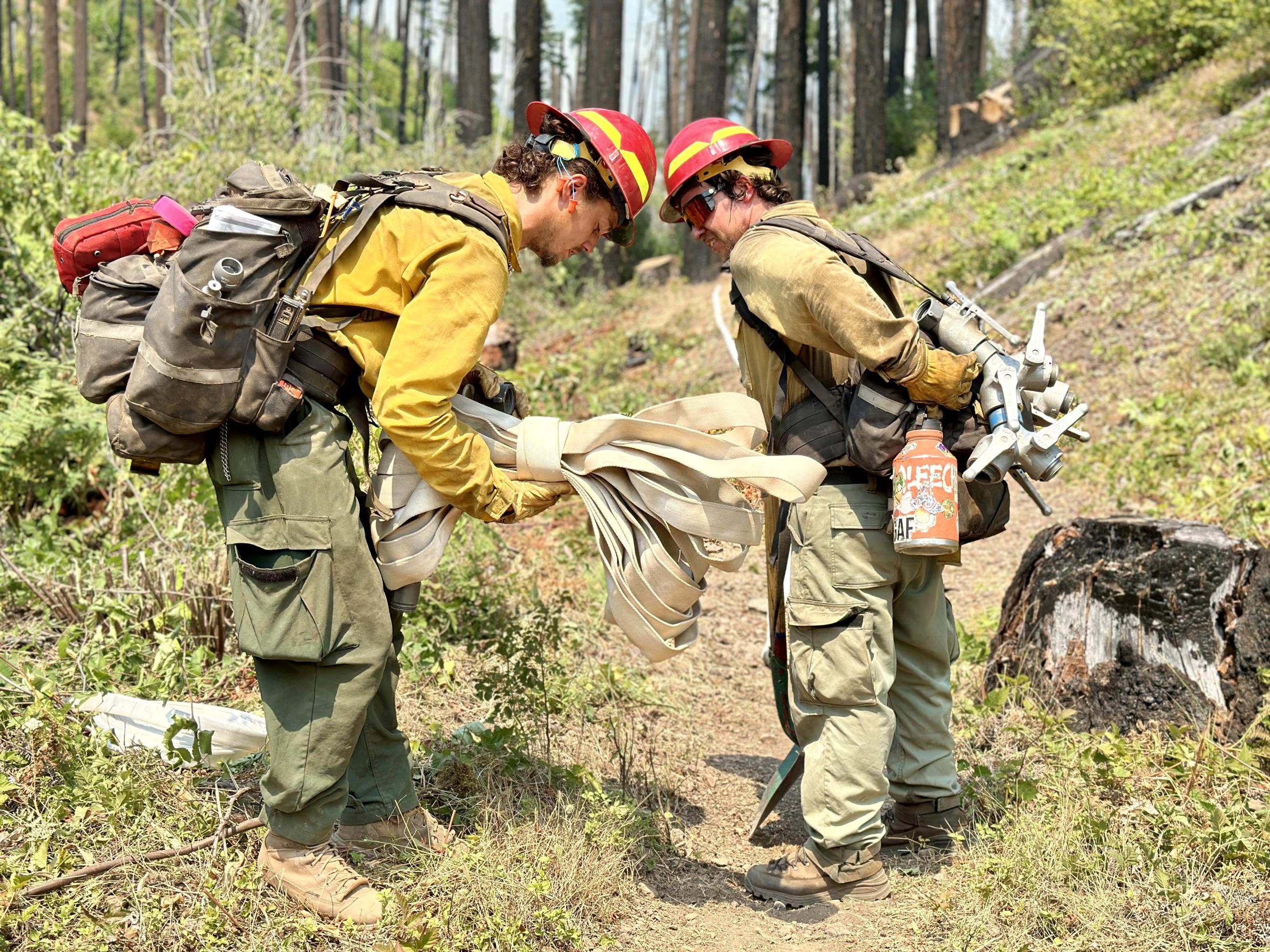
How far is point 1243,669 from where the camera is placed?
4191mm

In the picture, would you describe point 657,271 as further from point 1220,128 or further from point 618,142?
point 618,142

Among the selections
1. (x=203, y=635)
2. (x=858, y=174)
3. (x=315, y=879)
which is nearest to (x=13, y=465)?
(x=203, y=635)

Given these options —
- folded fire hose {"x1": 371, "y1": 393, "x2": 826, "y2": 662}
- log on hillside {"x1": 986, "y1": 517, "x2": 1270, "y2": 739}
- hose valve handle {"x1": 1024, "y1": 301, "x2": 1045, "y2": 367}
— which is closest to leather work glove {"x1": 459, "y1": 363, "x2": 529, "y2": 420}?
folded fire hose {"x1": 371, "y1": 393, "x2": 826, "y2": 662}

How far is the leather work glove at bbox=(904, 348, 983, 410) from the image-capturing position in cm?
336

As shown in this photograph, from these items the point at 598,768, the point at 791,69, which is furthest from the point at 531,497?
the point at 791,69

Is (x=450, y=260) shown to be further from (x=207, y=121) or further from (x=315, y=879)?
(x=207, y=121)

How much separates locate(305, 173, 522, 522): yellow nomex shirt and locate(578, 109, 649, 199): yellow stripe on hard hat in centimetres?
40

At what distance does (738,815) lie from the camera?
4359 mm

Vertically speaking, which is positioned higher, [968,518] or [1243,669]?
[968,518]

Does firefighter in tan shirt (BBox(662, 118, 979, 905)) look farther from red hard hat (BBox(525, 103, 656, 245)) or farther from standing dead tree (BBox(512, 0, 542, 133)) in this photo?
standing dead tree (BBox(512, 0, 542, 133))

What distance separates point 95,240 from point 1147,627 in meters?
4.05

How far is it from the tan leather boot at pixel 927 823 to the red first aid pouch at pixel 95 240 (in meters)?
3.16

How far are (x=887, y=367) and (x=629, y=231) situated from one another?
→ 0.89 meters

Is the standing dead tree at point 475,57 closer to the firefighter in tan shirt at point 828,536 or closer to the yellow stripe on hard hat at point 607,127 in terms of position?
the firefighter in tan shirt at point 828,536
